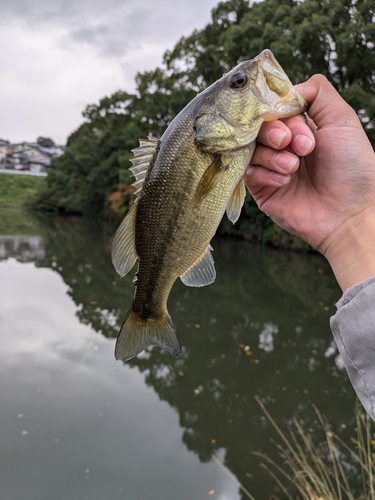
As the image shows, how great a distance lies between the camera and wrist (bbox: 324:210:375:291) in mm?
1890

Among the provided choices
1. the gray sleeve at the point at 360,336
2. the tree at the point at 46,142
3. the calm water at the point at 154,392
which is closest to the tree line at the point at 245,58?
the calm water at the point at 154,392

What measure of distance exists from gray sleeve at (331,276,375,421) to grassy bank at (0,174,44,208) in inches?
2401

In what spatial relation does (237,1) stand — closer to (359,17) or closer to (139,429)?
(359,17)

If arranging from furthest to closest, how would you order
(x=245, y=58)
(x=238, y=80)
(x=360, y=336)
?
(x=245, y=58)
(x=238, y=80)
(x=360, y=336)

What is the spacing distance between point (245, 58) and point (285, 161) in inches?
892

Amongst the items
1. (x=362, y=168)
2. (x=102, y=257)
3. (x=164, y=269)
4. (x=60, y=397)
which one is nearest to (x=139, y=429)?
(x=60, y=397)

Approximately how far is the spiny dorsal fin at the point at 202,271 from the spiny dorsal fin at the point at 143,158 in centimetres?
46

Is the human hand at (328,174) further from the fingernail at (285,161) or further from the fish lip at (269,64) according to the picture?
the fish lip at (269,64)

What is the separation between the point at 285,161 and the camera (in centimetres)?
193

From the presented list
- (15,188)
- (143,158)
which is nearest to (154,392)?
(143,158)

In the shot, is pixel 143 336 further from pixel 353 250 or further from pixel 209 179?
pixel 353 250

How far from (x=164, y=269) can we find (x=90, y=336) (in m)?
6.98

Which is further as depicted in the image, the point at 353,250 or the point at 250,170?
the point at 250,170

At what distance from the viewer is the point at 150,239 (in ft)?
6.22
